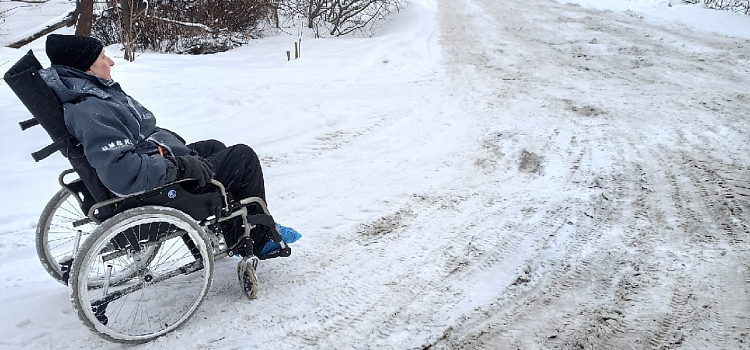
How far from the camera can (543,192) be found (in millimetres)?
4242

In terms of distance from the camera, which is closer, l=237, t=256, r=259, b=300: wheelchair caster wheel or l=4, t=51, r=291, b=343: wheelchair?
l=4, t=51, r=291, b=343: wheelchair

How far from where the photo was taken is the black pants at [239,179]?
3.04m

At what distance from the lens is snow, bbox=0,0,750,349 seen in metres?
2.78

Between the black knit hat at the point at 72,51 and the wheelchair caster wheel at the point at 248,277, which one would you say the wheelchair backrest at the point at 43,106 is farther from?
the wheelchair caster wheel at the point at 248,277

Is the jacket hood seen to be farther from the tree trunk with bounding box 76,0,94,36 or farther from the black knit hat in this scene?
the tree trunk with bounding box 76,0,94,36

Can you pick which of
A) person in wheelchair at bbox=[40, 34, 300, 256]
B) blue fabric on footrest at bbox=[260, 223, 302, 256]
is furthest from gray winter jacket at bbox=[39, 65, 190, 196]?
blue fabric on footrest at bbox=[260, 223, 302, 256]

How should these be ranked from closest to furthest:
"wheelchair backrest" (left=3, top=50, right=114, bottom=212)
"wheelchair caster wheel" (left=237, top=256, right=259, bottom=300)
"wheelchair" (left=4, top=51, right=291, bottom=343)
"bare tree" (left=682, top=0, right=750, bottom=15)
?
"wheelchair backrest" (left=3, top=50, right=114, bottom=212) → "wheelchair" (left=4, top=51, right=291, bottom=343) → "wheelchair caster wheel" (left=237, top=256, right=259, bottom=300) → "bare tree" (left=682, top=0, right=750, bottom=15)

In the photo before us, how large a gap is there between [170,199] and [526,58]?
24.4ft

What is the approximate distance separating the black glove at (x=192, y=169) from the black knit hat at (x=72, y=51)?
0.63 meters

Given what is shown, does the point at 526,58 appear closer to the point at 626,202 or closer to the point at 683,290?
the point at 626,202

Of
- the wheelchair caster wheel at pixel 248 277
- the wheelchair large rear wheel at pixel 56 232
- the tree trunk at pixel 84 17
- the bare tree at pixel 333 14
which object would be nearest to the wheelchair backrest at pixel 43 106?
the wheelchair large rear wheel at pixel 56 232

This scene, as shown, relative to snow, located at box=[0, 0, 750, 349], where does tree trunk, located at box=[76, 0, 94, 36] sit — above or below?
above

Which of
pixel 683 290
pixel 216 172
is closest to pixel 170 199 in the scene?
pixel 216 172

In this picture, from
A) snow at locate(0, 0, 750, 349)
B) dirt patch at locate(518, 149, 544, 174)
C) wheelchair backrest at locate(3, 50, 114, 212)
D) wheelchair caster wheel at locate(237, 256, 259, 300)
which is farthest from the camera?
dirt patch at locate(518, 149, 544, 174)
